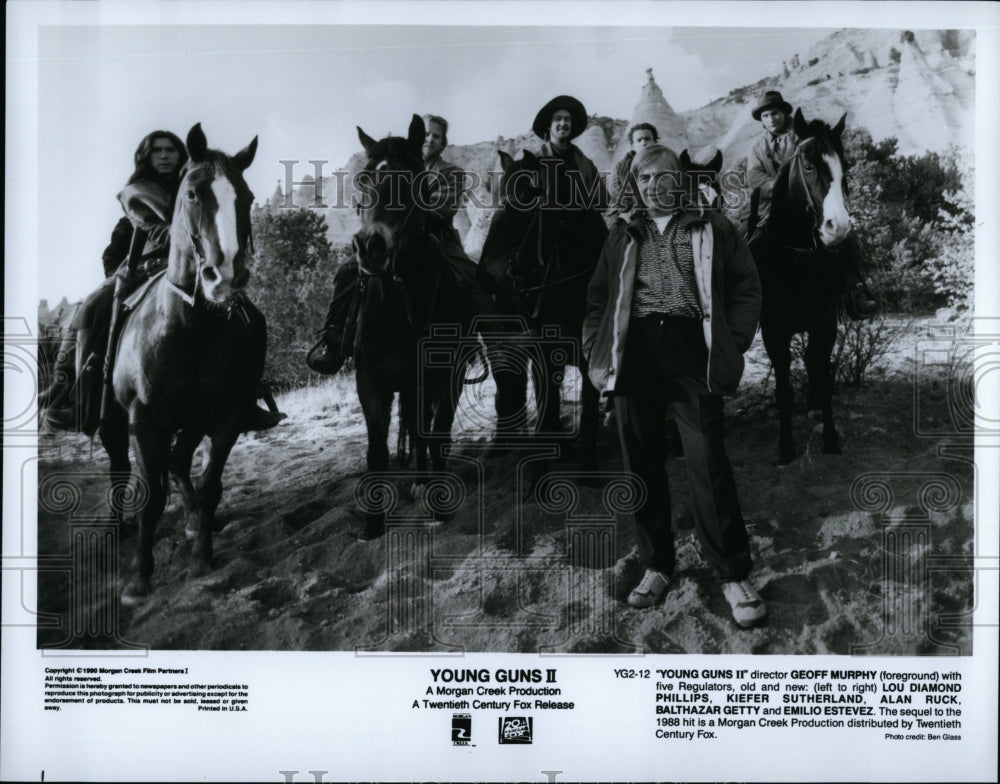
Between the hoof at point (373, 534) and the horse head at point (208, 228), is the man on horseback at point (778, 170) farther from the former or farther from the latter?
the horse head at point (208, 228)

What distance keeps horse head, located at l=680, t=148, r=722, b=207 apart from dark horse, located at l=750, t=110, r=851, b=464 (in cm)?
32

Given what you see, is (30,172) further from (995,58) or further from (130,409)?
(995,58)

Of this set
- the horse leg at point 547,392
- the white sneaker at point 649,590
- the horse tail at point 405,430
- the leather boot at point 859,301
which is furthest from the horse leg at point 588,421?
the leather boot at point 859,301

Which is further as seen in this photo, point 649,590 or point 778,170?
point 778,170

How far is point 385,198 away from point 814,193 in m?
2.34

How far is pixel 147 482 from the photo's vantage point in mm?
4930

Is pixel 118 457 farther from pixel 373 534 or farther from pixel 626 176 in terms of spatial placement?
pixel 626 176

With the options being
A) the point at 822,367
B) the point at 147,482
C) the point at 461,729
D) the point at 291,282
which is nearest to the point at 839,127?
the point at 822,367

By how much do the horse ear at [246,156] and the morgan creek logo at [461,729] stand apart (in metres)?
3.16

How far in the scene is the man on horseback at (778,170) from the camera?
4.94 m

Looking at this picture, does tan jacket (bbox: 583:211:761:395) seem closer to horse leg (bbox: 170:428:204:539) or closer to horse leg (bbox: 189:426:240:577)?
horse leg (bbox: 189:426:240:577)

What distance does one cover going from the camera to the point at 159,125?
498 cm

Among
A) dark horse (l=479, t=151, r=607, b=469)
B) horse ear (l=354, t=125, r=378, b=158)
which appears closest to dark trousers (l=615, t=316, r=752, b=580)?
dark horse (l=479, t=151, r=607, b=469)

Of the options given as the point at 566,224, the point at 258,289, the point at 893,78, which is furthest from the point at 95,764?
the point at 893,78
